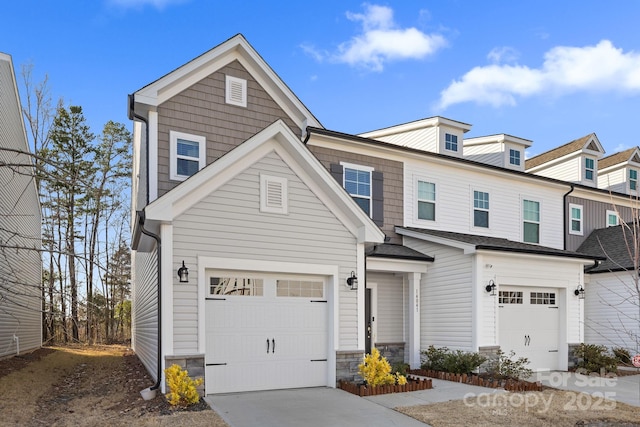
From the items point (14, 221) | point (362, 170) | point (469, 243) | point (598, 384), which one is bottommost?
point (598, 384)

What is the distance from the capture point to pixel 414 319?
13.5 meters

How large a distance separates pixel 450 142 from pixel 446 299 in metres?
6.18

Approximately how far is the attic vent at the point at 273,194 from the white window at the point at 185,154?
3.08 metres

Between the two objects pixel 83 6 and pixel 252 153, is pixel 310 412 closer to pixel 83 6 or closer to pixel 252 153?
pixel 252 153

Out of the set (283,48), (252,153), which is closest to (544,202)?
(283,48)

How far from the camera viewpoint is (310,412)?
799 cm

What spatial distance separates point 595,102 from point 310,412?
1207cm

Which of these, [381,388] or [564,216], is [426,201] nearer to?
[564,216]

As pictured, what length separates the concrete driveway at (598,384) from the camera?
10093 millimetres

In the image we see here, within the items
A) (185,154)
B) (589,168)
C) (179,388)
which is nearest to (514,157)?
(589,168)

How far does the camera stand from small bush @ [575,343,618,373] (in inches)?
523

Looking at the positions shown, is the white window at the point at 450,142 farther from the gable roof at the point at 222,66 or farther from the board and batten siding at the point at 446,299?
the gable roof at the point at 222,66

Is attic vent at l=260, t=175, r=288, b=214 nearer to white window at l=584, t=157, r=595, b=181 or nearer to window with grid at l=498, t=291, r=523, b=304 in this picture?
window with grid at l=498, t=291, r=523, b=304

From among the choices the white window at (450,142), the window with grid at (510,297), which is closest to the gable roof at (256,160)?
the window with grid at (510,297)
